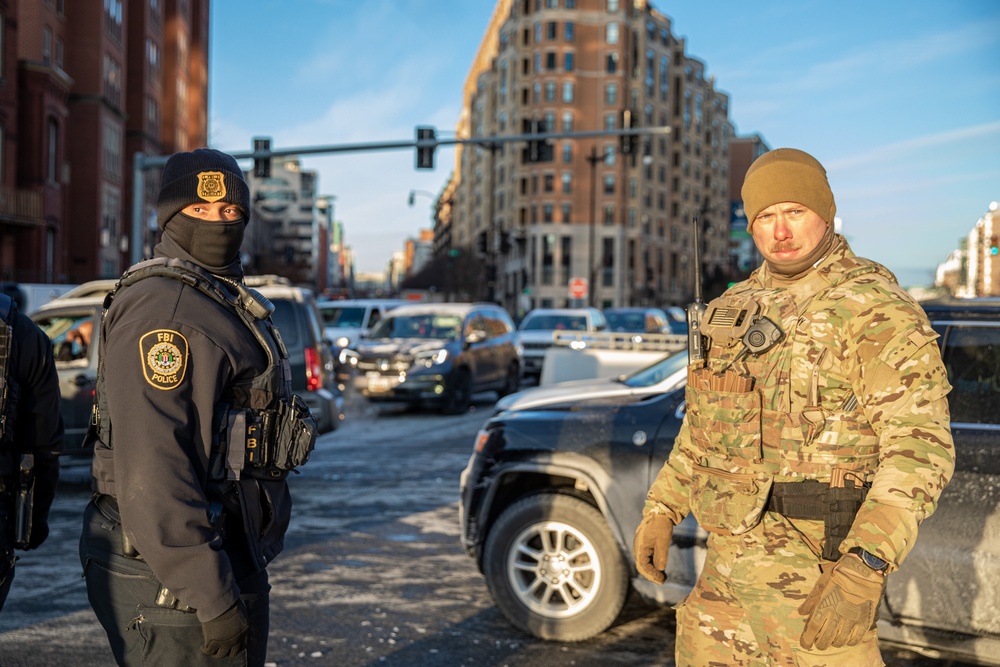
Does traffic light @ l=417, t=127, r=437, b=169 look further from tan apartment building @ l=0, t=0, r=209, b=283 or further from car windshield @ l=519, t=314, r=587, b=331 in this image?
tan apartment building @ l=0, t=0, r=209, b=283

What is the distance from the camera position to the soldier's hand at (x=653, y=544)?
3033mm

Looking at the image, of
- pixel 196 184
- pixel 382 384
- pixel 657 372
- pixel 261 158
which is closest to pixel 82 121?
pixel 261 158

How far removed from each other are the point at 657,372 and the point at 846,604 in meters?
4.09

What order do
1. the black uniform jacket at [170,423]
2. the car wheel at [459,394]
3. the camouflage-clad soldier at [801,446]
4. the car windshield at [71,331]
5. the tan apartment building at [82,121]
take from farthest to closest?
the tan apartment building at [82,121] → the car wheel at [459,394] → the car windshield at [71,331] → the camouflage-clad soldier at [801,446] → the black uniform jacket at [170,423]


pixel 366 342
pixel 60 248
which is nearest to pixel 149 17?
pixel 60 248

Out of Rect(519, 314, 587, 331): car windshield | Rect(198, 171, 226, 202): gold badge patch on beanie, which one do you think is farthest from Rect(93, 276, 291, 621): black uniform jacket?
Rect(519, 314, 587, 331): car windshield

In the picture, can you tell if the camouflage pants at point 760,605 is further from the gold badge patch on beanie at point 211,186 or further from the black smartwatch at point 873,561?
the gold badge patch on beanie at point 211,186

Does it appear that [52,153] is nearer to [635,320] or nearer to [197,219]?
[635,320]

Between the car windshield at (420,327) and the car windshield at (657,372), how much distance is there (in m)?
10.4

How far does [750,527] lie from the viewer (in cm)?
275

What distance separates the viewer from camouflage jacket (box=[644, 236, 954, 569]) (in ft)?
8.16

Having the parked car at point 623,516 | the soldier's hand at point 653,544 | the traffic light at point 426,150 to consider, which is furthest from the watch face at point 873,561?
the traffic light at point 426,150

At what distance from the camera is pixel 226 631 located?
7.79ft

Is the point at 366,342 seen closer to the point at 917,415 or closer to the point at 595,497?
the point at 595,497
